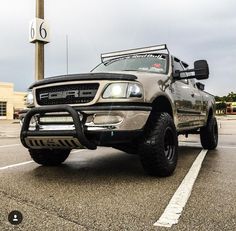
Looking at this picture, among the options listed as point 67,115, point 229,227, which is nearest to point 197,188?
point 229,227

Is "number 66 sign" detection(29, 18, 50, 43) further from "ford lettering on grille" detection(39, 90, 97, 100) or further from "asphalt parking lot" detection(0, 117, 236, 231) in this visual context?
"ford lettering on grille" detection(39, 90, 97, 100)

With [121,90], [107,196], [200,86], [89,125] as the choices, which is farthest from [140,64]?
[107,196]

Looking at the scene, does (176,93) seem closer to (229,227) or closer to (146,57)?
(146,57)

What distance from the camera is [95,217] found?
9.72ft

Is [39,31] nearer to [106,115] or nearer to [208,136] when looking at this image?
[208,136]

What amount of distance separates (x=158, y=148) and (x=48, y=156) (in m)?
1.85

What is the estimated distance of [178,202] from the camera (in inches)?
135

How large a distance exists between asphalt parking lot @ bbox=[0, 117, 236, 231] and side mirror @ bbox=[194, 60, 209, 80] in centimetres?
134

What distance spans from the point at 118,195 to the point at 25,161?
117 inches

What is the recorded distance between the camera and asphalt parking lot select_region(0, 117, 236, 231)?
111 inches

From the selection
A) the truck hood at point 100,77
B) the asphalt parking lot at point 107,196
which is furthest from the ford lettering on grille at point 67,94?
the asphalt parking lot at point 107,196

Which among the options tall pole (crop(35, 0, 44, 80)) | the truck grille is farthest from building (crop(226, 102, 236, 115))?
the truck grille

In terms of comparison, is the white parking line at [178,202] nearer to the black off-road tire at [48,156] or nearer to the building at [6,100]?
the black off-road tire at [48,156]

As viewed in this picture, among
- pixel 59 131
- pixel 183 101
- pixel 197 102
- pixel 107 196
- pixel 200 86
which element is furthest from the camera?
pixel 200 86
